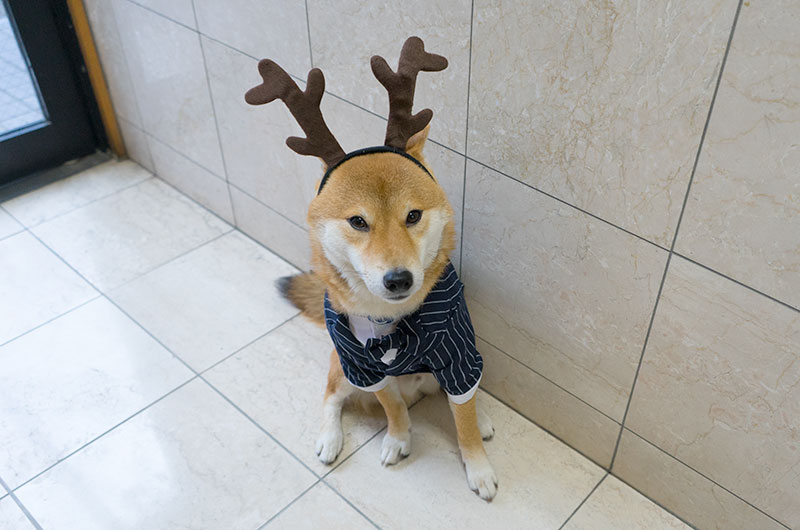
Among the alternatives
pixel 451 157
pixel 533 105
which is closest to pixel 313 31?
pixel 451 157

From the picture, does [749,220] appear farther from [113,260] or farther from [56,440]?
[113,260]

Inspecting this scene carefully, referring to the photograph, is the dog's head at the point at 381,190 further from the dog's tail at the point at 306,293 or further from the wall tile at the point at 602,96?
the dog's tail at the point at 306,293

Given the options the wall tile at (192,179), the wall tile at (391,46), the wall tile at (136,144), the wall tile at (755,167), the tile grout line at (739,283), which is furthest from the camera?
the wall tile at (136,144)

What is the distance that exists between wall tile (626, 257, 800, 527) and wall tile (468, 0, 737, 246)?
5.2 inches

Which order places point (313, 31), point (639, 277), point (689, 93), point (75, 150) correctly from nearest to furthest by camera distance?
point (689, 93)
point (639, 277)
point (313, 31)
point (75, 150)

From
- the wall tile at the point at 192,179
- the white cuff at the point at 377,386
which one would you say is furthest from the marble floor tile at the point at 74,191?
the white cuff at the point at 377,386

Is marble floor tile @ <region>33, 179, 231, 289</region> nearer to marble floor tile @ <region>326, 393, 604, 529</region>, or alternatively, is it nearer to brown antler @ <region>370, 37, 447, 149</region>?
marble floor tile @ <region>326, 393, 604, 529</region>

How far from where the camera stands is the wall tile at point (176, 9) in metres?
1.82

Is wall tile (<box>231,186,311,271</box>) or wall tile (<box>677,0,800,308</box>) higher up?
wall tile (<box>677,0,800,308</box>)

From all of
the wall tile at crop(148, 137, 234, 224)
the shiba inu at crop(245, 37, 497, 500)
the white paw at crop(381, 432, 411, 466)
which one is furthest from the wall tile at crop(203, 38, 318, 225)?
the white paw at crop(381, 432, 411, 466)

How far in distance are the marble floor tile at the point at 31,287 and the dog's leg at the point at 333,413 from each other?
0.83 meters

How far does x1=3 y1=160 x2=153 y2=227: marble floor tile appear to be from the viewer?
2264mm

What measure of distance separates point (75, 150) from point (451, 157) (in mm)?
1675

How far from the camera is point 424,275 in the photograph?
48.4 inches
